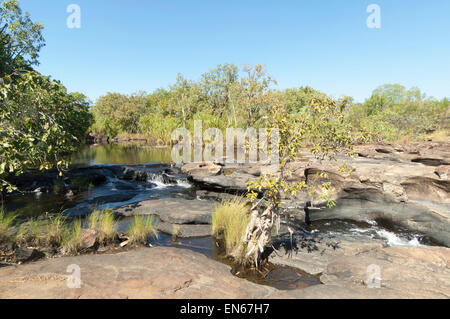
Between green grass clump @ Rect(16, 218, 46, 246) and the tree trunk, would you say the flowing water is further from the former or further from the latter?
green grass clump @ Rect(16, 218, 46, 246)

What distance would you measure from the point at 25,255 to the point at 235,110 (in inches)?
1441

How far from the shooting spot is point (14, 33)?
13398mm

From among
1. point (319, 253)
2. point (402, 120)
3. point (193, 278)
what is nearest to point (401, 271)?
point (319, 253)

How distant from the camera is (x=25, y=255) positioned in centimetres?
492

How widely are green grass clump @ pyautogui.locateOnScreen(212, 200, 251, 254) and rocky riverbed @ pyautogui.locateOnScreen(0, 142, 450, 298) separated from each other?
0.70m

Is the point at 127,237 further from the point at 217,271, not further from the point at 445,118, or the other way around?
the point at 445,118

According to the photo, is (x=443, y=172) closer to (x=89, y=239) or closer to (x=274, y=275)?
(x=274, y=275)

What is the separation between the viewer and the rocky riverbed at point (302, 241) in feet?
12.7

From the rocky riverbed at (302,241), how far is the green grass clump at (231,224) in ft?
2.28

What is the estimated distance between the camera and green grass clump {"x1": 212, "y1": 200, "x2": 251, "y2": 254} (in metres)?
5.86

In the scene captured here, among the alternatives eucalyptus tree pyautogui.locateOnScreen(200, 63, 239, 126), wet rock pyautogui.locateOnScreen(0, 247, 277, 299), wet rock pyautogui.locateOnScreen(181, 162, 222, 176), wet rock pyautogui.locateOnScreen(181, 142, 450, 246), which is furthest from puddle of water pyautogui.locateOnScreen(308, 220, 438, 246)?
eucalyptus tree pyautogui.locateOnScreen(200, 63, 239, 126)

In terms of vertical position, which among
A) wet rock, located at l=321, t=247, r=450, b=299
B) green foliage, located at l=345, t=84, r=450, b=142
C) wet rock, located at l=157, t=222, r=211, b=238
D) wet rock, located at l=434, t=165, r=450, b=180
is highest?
green foliage, located at l=345, t=84, r=450, b=142

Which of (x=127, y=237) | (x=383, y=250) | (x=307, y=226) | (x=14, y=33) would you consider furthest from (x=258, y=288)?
(x=14, y=33)
